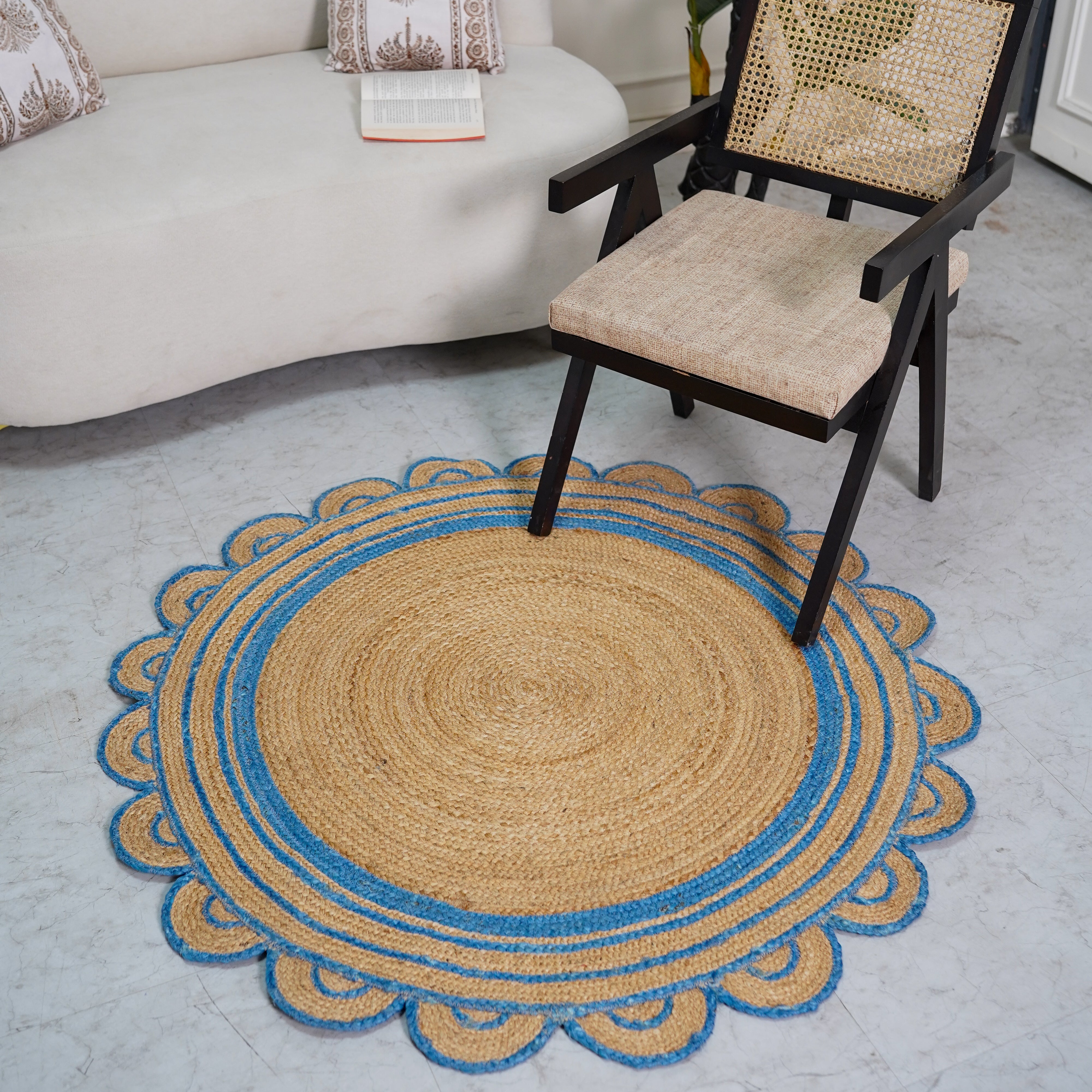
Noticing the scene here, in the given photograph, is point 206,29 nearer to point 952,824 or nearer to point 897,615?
point 897,615

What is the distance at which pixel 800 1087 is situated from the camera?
1.31 m

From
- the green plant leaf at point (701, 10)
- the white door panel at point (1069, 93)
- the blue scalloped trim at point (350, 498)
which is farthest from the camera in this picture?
the white door panel at point (1069, 93)

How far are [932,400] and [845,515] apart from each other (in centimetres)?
39

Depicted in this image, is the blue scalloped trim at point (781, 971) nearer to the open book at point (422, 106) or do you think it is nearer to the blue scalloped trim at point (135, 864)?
the blue scalloped trim at point (135, 864)

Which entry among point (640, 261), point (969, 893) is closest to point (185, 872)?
point (969, 893)

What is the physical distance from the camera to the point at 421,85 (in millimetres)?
2365

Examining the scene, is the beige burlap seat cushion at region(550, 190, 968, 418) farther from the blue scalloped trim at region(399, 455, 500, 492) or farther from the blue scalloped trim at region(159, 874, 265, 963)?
the blue scalloped trim at region(159, 874, 265, 963)

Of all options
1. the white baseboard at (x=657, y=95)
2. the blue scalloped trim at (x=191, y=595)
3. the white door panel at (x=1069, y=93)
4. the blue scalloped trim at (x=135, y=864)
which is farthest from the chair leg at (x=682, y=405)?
the white door panel at (x=1069, y=93)

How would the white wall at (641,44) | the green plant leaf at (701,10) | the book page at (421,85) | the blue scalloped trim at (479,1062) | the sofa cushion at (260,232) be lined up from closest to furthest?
the blue scalloped trim at (479,1062) → the sofa cushion at (260,232) → the book page at (421,85) → the green plant leaf at (701,10) → the white wall at (641,44)

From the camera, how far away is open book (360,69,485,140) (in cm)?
222

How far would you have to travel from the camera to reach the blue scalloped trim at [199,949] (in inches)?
56.6

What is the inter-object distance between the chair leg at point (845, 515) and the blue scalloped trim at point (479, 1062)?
30.2 inches

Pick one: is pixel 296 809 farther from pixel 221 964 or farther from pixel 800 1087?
pixel 800 1087

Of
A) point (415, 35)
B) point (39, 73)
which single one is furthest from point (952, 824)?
point (39, 73)
